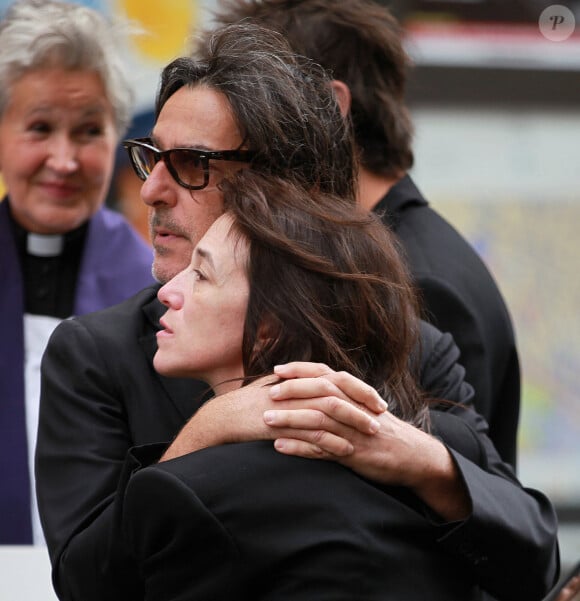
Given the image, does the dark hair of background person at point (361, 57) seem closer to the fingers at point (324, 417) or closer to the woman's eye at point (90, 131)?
the woman's eye at point (90, 131)

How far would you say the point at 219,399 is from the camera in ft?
7.00

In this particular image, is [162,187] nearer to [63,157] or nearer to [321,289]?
[321,289]

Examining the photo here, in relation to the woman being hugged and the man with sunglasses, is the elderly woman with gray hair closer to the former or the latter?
the man with sunglasses

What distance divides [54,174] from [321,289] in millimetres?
1764

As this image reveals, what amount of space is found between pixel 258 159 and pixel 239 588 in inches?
33.1

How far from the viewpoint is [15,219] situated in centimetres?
390

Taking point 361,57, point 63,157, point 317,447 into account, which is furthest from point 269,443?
point 63,157

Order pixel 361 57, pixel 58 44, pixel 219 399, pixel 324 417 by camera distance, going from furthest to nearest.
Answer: pixel 58 44
pixel 361 57
pixel 219 399
pixel 324 417

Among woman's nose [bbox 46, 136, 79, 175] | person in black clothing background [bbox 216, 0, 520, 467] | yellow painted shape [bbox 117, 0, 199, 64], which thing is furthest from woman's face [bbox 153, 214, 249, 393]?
yellow painted shape [bbox 117, 0, 199, 64]

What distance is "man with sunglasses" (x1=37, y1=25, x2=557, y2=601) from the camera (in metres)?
2.08

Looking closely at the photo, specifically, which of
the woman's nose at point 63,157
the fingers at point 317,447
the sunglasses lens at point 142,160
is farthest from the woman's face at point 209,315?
the woman's nose at point 63,157

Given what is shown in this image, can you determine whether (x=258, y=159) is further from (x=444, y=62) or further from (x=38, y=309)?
(x=444, y=62)

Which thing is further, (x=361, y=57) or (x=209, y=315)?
(x=361, y=57)

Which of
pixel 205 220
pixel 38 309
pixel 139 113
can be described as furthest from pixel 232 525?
pixel 139 113
